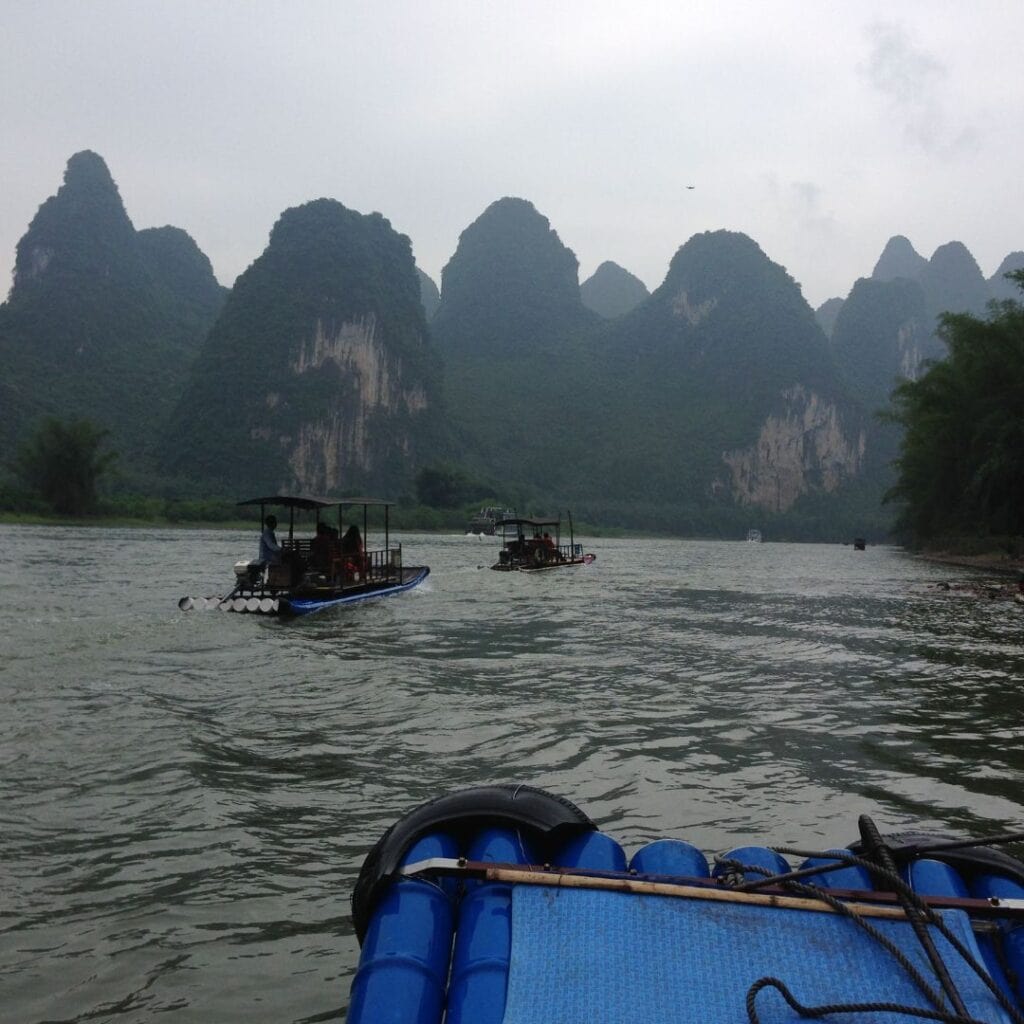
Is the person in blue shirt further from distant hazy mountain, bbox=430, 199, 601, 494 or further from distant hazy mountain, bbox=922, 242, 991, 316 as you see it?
distant hazy mountain, bbox=922, 242, 991, 316

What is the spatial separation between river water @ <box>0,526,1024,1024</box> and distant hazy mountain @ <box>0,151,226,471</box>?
304 ft

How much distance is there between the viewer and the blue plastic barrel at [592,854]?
276 centimetres

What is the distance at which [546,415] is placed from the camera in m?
142

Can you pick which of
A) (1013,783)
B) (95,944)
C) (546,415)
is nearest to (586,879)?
(95,944)

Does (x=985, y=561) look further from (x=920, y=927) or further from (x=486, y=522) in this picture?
(x=486, y=522)

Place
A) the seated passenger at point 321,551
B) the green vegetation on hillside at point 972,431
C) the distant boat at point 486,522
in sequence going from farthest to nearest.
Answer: the distant boat at point 486,522, the green vegetation on hillside at point 972,431, the seated passenger at point 321,551

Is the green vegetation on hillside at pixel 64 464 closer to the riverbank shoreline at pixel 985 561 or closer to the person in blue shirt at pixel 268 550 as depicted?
the person in blue shirt at pixel 268 550

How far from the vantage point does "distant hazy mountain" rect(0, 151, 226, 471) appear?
106 m

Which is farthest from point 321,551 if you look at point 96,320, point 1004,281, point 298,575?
point 1004,281

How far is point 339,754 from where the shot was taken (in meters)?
A: 6.05

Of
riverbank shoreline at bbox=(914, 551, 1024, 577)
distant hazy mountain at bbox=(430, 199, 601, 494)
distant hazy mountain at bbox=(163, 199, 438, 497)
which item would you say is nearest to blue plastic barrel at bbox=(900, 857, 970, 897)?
riverbank shoreline at bbox=(914, 551, 1024, 577)

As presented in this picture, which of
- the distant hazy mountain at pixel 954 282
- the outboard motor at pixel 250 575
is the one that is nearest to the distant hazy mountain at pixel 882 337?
the distant hazy mountain at pixel 954 282

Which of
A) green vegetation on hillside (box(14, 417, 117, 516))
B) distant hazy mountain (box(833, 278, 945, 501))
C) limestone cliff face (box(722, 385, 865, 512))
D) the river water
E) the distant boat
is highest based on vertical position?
distant hazy mountain (box(833, 278, 945, 501))

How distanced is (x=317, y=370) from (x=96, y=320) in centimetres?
3007
